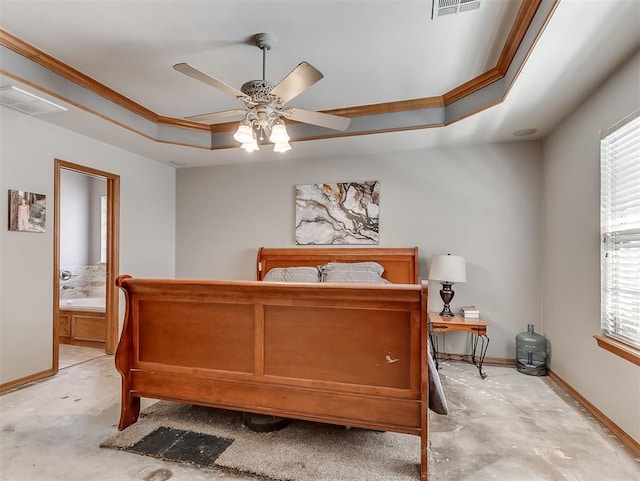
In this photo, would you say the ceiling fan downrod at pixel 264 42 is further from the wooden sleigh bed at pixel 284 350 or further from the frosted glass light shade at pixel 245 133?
the wooden sleigh bed at pixel 284 350

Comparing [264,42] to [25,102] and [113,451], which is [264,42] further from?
[113,451]

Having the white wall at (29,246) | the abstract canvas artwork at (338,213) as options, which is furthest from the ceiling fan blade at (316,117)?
the white wall at (29,246)

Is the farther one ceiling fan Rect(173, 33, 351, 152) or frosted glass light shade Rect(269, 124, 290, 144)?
frosted glass light shade Rect(269, 124, 290, 144)

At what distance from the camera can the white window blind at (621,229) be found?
2.13m

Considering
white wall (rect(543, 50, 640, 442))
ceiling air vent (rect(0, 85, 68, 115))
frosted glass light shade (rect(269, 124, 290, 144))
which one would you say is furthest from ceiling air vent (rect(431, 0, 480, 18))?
ceiling air vent (rect(0, 85, 68, 115))

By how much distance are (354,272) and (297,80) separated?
7.16 feet

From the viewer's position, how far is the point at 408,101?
3359 millimetres

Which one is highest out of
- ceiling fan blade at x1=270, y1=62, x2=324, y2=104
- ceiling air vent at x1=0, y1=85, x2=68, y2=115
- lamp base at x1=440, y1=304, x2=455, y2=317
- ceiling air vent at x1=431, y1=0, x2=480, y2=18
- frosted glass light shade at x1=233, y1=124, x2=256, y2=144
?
ceiling air vent at x1=431, y1=0, x2=480, y2=18

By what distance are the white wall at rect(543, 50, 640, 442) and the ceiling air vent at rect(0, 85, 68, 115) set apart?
4.24 m

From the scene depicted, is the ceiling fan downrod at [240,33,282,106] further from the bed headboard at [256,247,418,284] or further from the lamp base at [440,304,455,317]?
the lamp base at [440,304,455,317]

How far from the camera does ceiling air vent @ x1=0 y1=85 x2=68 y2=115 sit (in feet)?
8.48

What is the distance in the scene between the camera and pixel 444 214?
3.94m

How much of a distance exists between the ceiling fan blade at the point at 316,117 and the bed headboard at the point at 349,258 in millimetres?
1807

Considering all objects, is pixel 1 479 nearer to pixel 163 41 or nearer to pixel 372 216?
pixel 163 41
